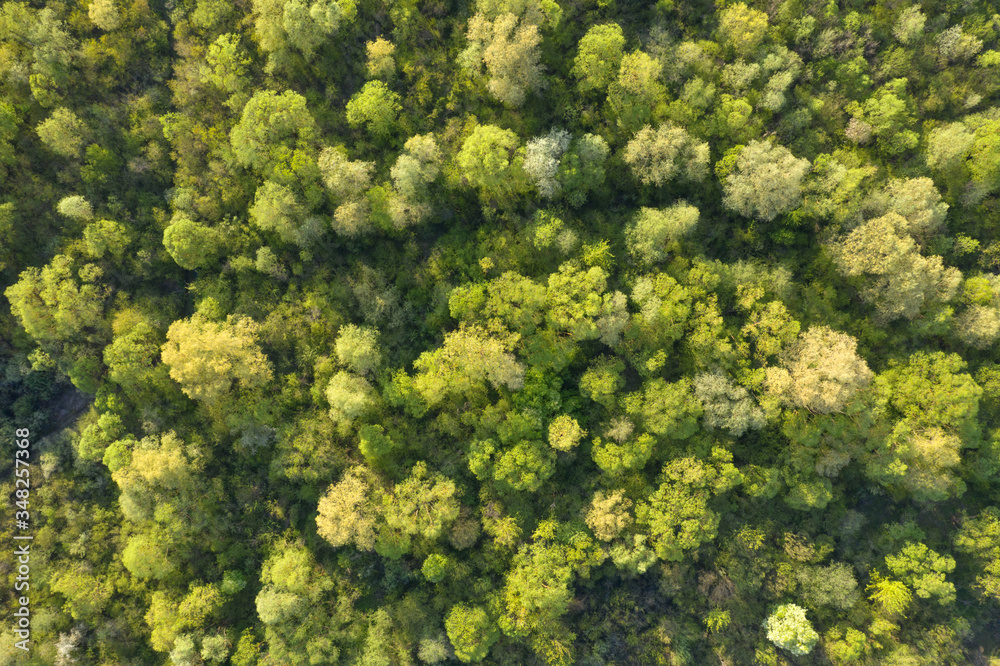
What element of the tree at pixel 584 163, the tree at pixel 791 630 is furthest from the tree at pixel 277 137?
the tree at pixel 791 630

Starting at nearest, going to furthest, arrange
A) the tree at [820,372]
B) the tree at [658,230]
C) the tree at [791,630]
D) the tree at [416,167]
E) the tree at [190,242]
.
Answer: the tree at [820,372], the tree at [658,230], the tree at [416,167], the tree at [791,630], the tree at [190,242]

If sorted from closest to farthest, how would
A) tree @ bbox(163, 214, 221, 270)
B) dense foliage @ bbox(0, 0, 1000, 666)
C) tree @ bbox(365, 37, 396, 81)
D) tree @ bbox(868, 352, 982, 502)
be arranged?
tree @ bbox(868, 352, 982, 502)
dense foliage @ bbox(0, 0, 1000, 666)
tree @ bbox(365, 37, 396, 81)
tree @ bbox(163, 214, 221, 270)

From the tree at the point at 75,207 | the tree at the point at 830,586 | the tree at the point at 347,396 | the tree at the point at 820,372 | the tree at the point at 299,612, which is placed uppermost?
the tree at the point at 75,207

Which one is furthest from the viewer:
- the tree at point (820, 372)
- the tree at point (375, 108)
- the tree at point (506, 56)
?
the tree at point (375, 108)

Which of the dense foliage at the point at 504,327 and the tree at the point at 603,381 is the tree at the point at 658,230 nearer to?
the dense foliage at the point at 504,327

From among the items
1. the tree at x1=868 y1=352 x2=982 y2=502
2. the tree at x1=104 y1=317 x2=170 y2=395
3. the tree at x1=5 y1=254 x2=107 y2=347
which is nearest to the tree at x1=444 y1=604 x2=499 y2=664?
the tree at x1=104 y1=317 x2=170 y2=395

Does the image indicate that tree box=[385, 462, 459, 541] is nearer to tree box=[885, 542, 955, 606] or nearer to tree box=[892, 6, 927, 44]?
tree box=[885, 542, 955, 606]
